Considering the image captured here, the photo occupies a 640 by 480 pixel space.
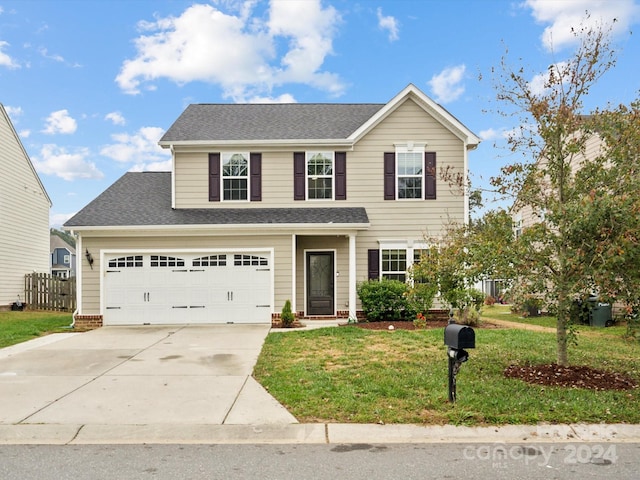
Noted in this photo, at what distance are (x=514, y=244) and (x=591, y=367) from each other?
112 inches

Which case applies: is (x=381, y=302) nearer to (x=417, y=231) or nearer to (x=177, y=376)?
(x=417, y=231)

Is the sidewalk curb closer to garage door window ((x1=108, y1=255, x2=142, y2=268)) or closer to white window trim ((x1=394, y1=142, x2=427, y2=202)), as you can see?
garage door window ((x1=108, y1=255, x2=142, y2=268))

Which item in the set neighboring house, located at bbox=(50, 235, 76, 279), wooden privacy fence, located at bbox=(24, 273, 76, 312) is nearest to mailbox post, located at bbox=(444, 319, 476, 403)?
wooden privacy fence, located at bbox=(24, 273, 76, 312)

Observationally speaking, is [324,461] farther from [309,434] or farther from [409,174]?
[409,174]

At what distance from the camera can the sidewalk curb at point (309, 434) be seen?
524 cm

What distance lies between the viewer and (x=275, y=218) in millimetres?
15281

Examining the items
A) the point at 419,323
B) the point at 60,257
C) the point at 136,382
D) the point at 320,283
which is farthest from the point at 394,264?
the point at 60,257

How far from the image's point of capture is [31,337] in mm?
12891

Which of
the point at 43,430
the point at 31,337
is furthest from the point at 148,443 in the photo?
the point at 31,337

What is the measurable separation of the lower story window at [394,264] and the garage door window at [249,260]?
386 cm

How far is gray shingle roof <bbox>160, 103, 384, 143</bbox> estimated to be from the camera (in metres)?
16.3

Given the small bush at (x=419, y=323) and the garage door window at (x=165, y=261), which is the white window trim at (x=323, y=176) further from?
the small bush at (x=419, y=323)

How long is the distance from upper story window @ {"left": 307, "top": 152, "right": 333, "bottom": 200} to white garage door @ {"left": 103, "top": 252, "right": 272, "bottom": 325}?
2799 mm

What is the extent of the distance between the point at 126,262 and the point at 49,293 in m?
8.90
